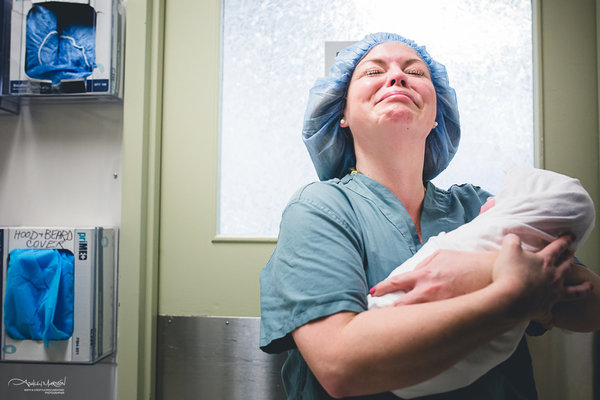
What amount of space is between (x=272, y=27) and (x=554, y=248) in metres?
1.03

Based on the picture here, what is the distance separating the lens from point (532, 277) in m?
0.49

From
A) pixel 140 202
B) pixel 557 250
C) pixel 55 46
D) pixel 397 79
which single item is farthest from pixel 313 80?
pixel 557 250

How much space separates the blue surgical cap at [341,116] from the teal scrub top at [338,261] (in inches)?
4.8

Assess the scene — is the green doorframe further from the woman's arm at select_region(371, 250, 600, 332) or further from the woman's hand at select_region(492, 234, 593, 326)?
the woman's hand at select_region(492, 234, 593, 326)

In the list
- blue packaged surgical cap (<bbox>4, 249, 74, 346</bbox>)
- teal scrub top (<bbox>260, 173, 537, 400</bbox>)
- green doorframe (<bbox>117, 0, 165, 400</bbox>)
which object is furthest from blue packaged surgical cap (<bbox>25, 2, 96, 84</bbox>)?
teal scrub top (<bbox>260, 173, 537, 400</bbox>)

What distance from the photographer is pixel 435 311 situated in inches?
19.3

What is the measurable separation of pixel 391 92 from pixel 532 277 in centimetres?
43

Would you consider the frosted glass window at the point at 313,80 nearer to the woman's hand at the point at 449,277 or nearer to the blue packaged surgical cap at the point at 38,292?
the blue packaged surgical cap at the point at 38,292

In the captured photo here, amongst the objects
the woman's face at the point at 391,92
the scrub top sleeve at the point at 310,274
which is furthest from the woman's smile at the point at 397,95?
the scrub top sleeve at the point at 310,274

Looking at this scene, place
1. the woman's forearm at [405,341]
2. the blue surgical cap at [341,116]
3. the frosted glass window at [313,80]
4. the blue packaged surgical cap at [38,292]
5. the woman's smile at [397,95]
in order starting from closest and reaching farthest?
the woman's forearm at [405,341] < the woman's smile at [397,95] < the blue surgical cap at [341,116] < the blue packaged surgical cap at [38,292] < the frosted glass window at [313,80]

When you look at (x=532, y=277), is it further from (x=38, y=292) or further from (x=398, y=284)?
(x=38, y=292)

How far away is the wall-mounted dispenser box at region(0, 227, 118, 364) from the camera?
3.46 ft

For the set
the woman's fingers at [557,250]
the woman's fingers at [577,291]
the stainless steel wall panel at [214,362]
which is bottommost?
the stainless steel wall panel at [214,362]

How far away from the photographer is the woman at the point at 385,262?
491mm
